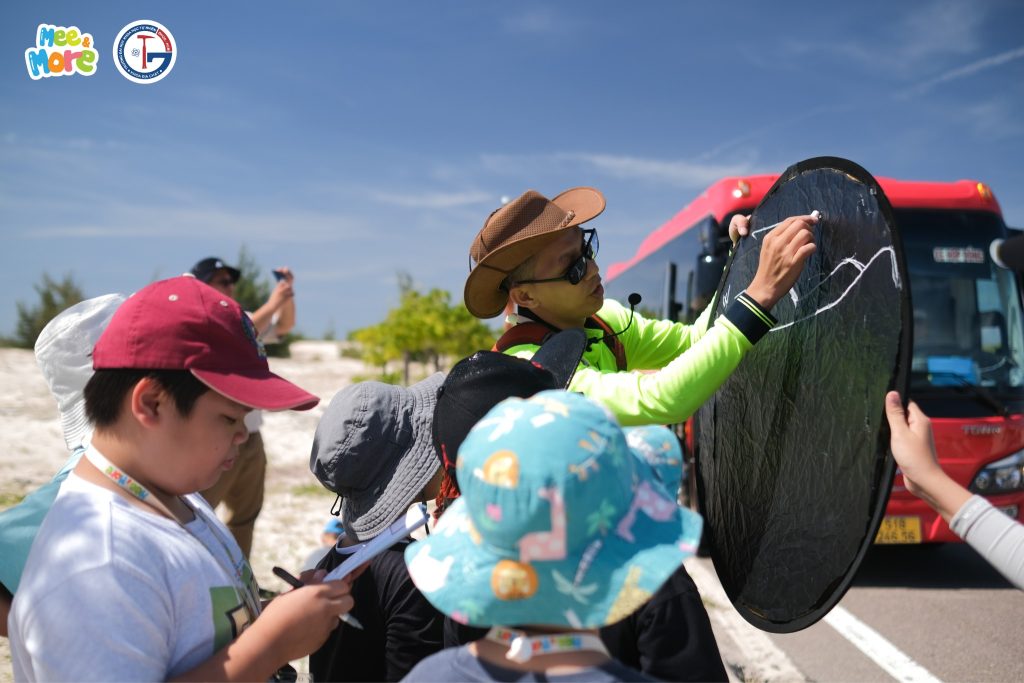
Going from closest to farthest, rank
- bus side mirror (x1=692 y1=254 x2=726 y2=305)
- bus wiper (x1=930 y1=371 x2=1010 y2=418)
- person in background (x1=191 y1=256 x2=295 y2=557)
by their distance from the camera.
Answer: person in background (x1=191 y1=256 x2=295 y2=557), bus wiper (x1=930 y1=371 x2=1010 y2=418), bus side mirror (x1=692 y1=254 x2=726 y2=305)

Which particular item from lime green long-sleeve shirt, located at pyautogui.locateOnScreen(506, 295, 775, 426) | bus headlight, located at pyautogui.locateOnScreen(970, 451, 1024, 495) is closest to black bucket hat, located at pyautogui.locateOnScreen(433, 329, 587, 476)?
lime green long-sleeve shirt, located at pyautogui.locateOnScreen(506, 295, 775, 426)

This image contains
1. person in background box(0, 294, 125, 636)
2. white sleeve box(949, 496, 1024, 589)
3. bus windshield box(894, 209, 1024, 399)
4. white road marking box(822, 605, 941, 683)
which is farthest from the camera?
bus windshield box(894, 209, 1024, 399)

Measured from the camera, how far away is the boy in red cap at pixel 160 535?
4.12ft

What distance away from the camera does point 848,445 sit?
184cm

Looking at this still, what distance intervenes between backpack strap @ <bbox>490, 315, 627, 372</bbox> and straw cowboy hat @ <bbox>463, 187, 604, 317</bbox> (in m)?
0.19

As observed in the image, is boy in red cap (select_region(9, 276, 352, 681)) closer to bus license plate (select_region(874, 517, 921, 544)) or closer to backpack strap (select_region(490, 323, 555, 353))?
backpack strap (select_region(490, 323, 555, 353))

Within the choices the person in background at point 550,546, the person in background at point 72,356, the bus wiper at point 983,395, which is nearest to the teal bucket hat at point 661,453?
the person in background at point 550,546

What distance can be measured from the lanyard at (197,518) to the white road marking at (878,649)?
140 inches

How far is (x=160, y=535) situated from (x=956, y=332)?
6109mm

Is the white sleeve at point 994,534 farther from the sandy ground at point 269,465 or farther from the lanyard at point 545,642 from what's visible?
the sandy ground at point 269,465

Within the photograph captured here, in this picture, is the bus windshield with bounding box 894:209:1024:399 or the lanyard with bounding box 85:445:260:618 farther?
the bus windshield with bounding box 894:209:1024:399

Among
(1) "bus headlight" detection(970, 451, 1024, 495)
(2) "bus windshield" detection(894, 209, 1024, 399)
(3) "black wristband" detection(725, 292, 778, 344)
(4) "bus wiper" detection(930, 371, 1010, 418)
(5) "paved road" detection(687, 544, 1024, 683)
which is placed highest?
(3) "black wristband" detection(725, 292, 778, 344)

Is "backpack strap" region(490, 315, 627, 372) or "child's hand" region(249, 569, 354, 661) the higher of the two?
"backpack strap" region(490, 315, 627, 372)

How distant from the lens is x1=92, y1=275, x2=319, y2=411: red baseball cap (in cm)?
146
